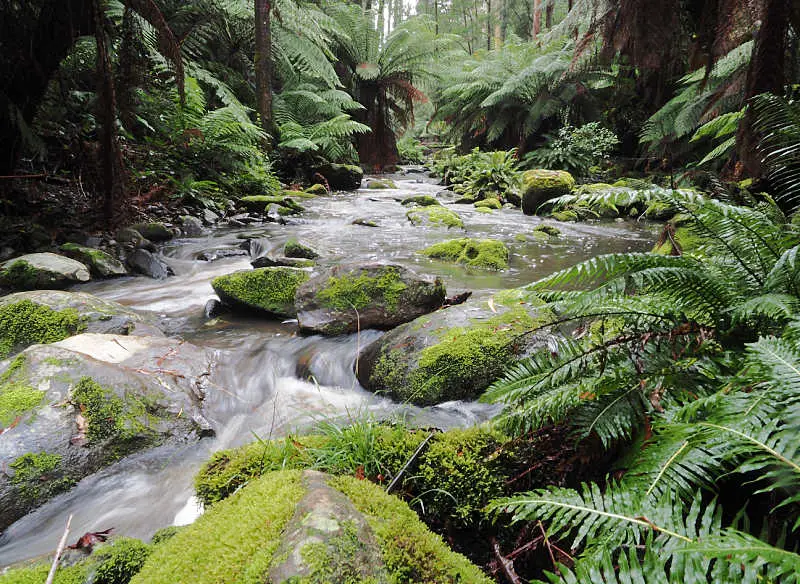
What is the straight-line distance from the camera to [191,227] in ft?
24.2

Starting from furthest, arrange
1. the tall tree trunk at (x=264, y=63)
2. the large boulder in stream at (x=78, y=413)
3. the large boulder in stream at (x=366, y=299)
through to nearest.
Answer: the tall tree trunk at (x=264, y=63) < the large boulder in stream at (x=366, y=299) < the large boulder in stream at (x=78, y=413)

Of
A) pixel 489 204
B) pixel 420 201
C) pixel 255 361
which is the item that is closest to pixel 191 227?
pixel 255 361

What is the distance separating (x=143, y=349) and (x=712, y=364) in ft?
10.1

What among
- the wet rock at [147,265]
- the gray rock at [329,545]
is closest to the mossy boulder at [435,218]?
the wet rock at [147,265]

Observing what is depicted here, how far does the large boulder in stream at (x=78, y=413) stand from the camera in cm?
193

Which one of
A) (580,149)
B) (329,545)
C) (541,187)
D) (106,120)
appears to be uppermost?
(580,149)

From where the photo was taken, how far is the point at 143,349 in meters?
2.88

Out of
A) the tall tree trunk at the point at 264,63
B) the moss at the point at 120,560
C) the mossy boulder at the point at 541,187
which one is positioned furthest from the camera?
the tall tree trunk at the point at 264,63

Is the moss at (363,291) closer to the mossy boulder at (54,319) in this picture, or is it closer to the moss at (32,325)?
the mossy boulder at (54,319)

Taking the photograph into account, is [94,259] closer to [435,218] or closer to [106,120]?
[106,120]

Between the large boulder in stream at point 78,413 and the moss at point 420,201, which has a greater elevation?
the moss at point 420,201

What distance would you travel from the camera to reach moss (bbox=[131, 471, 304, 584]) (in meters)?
0.98

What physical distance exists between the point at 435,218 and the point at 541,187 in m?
2.72

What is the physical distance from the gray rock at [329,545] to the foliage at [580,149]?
13.3 metres
